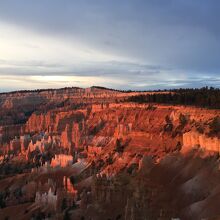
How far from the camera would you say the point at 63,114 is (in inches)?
4131

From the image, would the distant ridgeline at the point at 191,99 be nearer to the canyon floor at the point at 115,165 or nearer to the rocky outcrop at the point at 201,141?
the canyon floor at the point at 115,165

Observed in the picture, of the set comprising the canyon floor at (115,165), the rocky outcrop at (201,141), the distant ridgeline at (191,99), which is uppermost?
the distant ridgeline at (191,99)

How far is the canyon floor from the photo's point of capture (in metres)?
46.6

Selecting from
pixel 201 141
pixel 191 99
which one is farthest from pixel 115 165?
pixel 191 99

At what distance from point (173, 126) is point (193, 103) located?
8.01 m

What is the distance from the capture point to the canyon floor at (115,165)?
153ft

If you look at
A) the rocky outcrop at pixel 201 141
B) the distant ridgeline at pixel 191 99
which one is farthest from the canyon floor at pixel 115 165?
the distant ridgeline at pixel 191 99

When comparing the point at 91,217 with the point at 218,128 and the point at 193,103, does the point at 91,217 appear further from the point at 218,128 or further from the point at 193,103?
the point at 193,103

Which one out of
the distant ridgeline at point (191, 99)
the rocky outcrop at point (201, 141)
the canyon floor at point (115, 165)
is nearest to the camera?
the canyon floor at point (115, 165)

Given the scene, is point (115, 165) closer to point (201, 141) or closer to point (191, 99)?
point (201, 141)

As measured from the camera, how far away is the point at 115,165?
6619 cm

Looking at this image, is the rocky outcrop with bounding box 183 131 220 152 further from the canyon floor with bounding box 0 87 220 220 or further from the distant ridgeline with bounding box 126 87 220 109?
the distant ridgeline with bounding box 126 87 220 109

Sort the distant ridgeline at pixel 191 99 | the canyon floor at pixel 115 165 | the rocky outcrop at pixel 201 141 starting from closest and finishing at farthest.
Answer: the canyon floor at pixel 115 165 → the rocky outcrop at pixel 201 141 → the distant ridgeline at pixel 191 99

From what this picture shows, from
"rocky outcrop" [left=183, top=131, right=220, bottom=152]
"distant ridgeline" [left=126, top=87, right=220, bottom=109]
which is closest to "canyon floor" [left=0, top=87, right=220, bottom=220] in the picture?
"rocky outcrop" [left=183, top=131, right=220, bottom=152]
